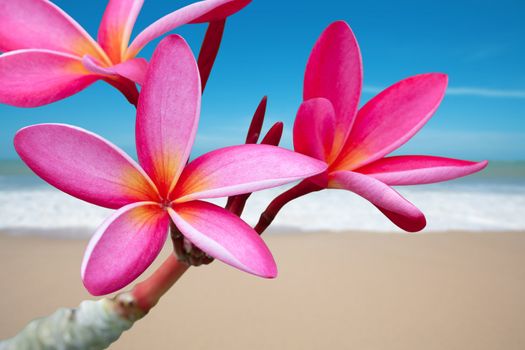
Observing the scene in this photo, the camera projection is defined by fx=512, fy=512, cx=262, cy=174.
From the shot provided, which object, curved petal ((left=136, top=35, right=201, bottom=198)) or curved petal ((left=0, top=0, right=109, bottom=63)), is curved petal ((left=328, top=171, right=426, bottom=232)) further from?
curved petal ((left=0, top=0, right=109, bottom=63))

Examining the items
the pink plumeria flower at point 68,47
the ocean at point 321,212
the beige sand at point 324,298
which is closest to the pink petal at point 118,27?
the pink plumeria flower at point 68,47

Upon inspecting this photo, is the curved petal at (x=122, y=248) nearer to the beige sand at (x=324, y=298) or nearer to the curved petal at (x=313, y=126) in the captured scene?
the curved petal at (x=313, y=126)

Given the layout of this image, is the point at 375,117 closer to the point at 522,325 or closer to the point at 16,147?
the point at 16,147

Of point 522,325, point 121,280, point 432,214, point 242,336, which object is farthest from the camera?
point 432,214

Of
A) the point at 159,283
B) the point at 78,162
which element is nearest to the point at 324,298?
the point at 159,283

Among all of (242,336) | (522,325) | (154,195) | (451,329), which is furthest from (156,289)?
(522,325)

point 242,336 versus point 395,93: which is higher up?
point 395,93
